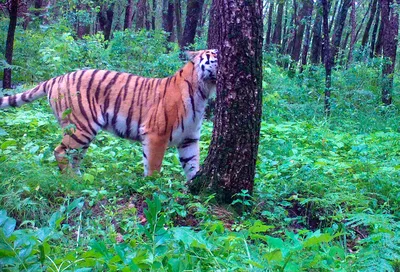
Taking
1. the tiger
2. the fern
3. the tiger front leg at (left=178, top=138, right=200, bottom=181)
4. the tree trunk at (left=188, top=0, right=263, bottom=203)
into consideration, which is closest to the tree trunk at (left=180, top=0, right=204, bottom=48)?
the tiger

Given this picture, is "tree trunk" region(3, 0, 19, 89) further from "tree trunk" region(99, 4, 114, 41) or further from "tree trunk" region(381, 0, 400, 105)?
"tree trunk" region(99, 4, 114, 41)

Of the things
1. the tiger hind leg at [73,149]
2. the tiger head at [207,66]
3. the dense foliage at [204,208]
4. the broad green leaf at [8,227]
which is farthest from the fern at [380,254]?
the tiger hind leg at [73,149]

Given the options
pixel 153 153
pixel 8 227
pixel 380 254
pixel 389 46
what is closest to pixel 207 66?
pixel 153 153

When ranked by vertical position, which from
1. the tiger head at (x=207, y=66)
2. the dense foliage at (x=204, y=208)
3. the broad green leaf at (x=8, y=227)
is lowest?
the dense foliage at (x=204, y=208)

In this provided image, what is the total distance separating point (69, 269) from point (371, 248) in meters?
1.70

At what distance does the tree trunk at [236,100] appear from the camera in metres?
4.25

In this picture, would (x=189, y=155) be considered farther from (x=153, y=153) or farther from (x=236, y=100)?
(x=236, y=100)

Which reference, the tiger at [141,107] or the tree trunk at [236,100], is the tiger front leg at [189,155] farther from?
the tree trunk at [236,100]

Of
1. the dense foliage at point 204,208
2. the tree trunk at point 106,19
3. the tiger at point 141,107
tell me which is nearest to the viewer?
the dense foliage at point 204,208

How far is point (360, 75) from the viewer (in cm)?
1357

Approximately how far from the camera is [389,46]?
1417 cm

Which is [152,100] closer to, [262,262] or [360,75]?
[262,262]

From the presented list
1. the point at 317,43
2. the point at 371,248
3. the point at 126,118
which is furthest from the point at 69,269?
the point at 317,43

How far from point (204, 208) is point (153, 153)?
1429mm
